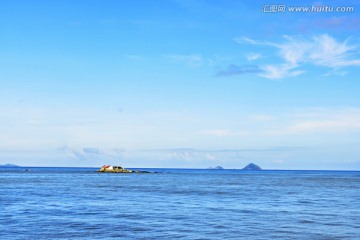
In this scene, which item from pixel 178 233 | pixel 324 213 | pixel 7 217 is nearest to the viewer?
pixel 178 233

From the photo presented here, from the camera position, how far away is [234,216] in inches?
1574

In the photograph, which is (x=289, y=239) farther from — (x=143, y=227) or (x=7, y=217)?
(x=7, y=217)

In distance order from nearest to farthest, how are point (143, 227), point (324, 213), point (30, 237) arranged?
1. point (30, 237)
2. point (143, 227)
3. point (324, 213)

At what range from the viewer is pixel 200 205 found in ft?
163

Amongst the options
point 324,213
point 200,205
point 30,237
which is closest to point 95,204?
point 200,205

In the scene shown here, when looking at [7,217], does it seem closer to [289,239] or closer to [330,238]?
[289,239]

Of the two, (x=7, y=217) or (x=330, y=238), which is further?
(x=7, y=217)

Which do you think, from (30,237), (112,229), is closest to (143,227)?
(112,229)

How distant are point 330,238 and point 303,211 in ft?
50.9

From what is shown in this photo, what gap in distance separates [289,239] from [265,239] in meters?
1.65

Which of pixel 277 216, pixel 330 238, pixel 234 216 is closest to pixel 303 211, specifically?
pixel 277 216

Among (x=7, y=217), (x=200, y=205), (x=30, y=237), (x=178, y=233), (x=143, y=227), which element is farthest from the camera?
(x=200, y=205)

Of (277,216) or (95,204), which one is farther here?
(95,204)

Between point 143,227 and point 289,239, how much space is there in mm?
11389
